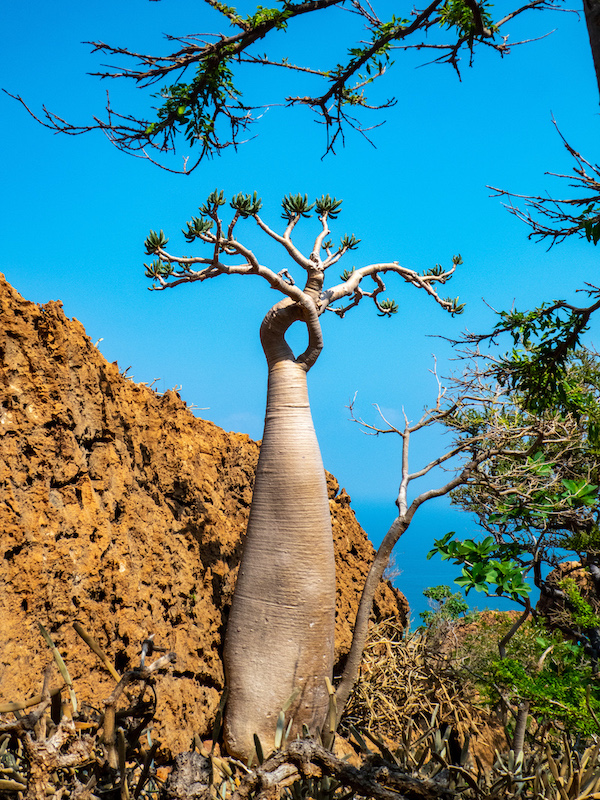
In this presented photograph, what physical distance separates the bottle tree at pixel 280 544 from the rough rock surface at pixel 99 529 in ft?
1.47

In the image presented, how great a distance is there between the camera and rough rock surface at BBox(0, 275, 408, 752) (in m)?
3.64

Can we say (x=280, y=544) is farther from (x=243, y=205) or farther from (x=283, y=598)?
(x=243, y=205)

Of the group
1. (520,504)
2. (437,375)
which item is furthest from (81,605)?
(437,375)

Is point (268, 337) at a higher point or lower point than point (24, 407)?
higher

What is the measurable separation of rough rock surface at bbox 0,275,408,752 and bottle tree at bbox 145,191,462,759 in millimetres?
448

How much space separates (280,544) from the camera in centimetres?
447

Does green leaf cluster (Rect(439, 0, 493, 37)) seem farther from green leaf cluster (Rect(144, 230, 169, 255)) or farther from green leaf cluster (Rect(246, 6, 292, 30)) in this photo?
green leaf cluster (Rect(144, 230, 169, 255))

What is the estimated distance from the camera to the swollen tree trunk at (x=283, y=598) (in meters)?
4.29

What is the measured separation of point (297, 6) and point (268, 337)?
248 centimetres

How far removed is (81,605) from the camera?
3787mm

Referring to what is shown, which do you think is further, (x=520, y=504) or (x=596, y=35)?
(x=520, y=504)

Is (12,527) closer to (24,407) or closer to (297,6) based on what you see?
(24,407)

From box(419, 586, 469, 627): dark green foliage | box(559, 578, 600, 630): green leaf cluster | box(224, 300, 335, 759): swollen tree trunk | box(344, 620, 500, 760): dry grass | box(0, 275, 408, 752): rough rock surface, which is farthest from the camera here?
box(419, 586, 469, 627): dark green foliage

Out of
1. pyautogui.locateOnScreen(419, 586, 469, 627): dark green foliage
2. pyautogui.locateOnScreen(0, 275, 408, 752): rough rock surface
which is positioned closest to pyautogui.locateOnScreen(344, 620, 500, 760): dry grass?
pyautogui.locateOnScreen(0, 275, 408, 752): rough rock surface
